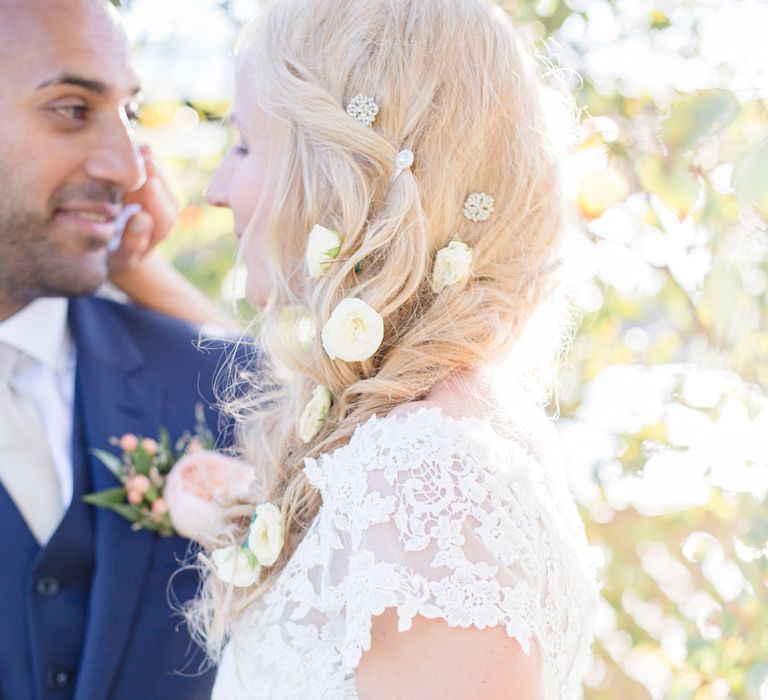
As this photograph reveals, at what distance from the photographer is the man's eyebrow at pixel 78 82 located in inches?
94.3

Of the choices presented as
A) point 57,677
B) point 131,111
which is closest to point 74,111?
point 131,111

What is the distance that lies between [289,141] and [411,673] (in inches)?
36.1

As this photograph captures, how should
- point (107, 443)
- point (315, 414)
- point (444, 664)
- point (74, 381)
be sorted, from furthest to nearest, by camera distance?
1. point (74, 381)
2. point (107, 443)
3. point (315, 414)
4. point (444, 664)

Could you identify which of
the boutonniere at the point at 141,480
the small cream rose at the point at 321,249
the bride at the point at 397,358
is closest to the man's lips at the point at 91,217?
the boutonniere at the point at 141,480

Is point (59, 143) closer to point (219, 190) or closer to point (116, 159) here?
point (116, 159)

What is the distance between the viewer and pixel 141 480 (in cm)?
222

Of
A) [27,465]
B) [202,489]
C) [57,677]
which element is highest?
[202,489]

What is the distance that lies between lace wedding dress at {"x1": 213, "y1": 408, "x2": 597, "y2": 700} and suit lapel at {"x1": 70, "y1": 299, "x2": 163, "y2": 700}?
0.52 meters

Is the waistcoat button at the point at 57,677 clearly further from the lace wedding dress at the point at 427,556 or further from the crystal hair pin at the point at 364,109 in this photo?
the crystal hair pin at the point at 364,109

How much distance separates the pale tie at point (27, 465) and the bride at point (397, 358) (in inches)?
21.8

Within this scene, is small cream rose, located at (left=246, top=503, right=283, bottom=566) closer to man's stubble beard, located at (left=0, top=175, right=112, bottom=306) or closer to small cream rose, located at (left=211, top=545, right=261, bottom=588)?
small cream rose, located at (left=211, top=545, right=261, bottom=588)

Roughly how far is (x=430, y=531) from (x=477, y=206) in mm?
584

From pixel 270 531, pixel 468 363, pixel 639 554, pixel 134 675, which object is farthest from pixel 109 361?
pixel 639 554

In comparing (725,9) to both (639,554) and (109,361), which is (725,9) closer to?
(639,554)
